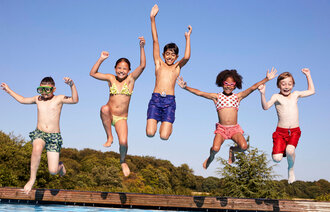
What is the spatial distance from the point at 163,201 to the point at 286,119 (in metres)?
4.07

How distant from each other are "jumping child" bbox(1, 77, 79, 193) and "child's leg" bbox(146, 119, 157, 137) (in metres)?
1.85

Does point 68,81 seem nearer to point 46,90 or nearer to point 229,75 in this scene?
point 46,90

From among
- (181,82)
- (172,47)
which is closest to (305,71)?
(181,82)

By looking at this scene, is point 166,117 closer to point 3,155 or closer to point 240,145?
point 240,145

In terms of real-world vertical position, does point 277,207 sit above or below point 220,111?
below

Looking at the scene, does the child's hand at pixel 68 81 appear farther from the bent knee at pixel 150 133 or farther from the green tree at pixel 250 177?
the green tree at pixel 250 177

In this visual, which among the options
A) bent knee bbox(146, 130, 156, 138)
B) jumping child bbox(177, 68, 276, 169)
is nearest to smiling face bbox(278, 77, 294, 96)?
jumping child bbox(177, 68, 276, 169)

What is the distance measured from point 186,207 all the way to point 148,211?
3.54ft

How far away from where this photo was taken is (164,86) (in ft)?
30.8

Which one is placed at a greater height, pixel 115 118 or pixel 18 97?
pixel 18 97

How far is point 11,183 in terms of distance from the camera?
1076 inches

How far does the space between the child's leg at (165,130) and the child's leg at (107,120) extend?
4.23 feet

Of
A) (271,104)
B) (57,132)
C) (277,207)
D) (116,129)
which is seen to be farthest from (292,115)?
(57,132)

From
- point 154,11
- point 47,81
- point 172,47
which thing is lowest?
point 47,81
